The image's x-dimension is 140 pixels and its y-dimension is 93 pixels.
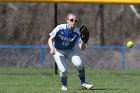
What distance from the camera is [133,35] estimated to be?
31953 mm

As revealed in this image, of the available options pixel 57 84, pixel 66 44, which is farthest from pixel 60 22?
pixel 66 44

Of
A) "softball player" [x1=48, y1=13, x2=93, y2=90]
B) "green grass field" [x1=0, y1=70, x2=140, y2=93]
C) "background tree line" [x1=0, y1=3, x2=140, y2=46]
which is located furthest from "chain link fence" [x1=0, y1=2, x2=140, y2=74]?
"softball player" [x1=48, y1=13, x2=93, y2=90]

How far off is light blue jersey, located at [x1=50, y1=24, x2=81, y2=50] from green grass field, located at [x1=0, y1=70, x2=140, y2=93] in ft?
2.68

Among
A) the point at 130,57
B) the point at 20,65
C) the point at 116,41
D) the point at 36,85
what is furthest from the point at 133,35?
the point at 36,85

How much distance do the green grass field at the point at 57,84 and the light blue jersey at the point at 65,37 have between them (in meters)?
0.82

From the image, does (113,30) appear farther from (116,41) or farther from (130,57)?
(130,57)

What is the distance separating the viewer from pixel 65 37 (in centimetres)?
1215

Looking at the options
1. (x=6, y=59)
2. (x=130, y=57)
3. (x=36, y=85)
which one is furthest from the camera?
(x=130, y=57)

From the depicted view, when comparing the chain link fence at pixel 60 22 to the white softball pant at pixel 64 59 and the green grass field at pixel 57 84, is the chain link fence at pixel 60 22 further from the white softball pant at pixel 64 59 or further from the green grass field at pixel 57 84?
the white softball pant at pixel 64 59

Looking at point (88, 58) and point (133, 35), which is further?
point (133, 35)

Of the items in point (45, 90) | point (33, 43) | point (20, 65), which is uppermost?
point (33, 43)

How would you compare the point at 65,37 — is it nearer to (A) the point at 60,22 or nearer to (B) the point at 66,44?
(B) the point at 66,44

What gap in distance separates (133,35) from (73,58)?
20.2 m

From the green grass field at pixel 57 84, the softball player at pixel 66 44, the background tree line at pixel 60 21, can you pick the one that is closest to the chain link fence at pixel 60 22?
the background tree line at pixel 60 21
